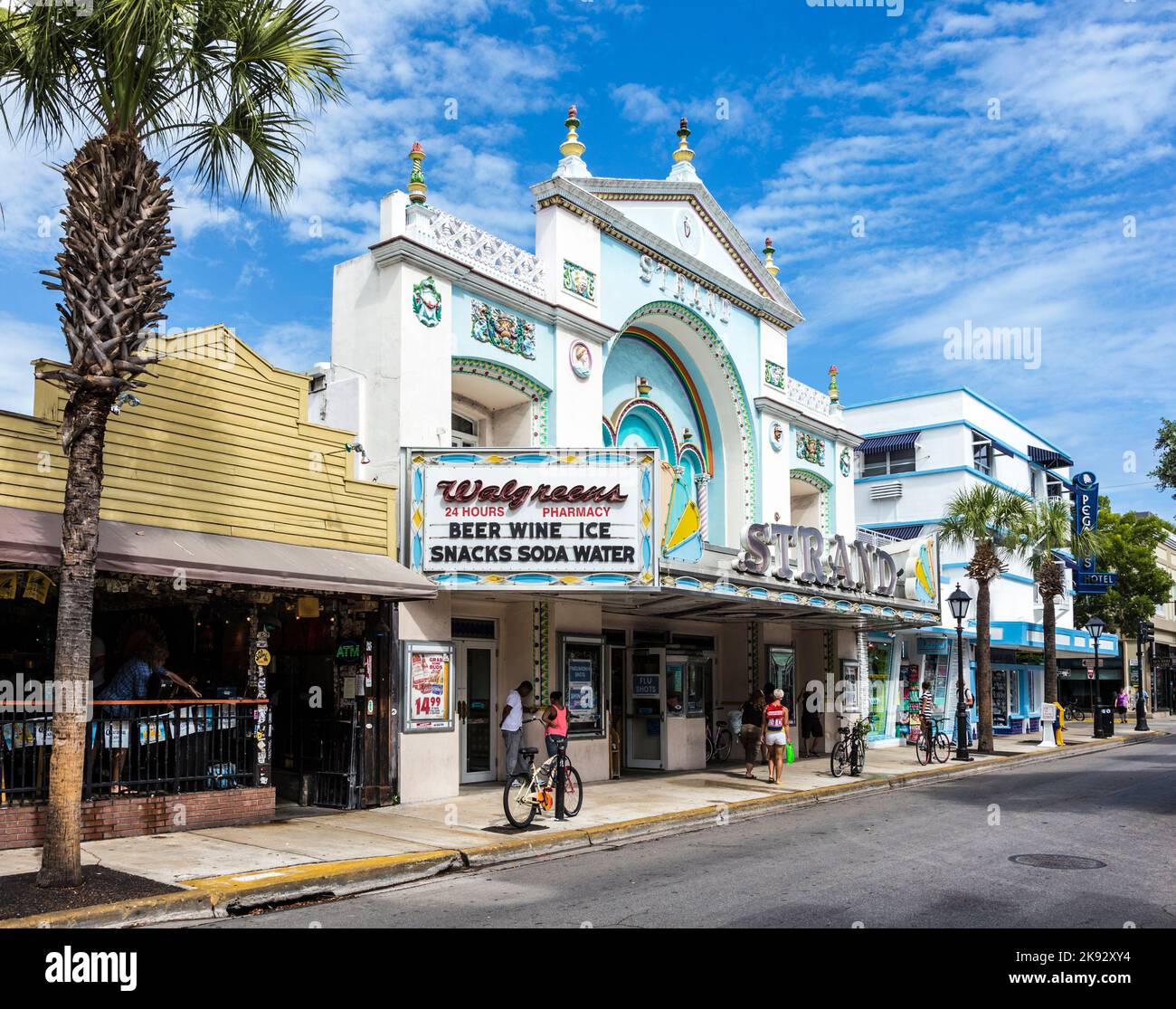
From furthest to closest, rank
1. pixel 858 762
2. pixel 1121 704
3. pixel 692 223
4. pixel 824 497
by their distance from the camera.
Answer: pixel 1121 704
pixel 824 497
pixel 692 223
pixel 858 762

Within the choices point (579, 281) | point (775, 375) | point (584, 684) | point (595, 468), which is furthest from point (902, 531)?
point (595, 468)

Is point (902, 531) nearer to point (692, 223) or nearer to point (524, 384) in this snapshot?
point (692, 223)

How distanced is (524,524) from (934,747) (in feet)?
47.5

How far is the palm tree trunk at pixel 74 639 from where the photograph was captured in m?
8.91

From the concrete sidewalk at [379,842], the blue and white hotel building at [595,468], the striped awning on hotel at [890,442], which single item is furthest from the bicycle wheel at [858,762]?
the striped awning on hotel at [890,442]

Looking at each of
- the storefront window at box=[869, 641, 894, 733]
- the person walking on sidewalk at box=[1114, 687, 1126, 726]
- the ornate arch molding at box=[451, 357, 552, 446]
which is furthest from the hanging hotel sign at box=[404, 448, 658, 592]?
the person walking on sidewalk at box=[1114, 687, 1126, 726]

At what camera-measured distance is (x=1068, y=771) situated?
23.8 metres

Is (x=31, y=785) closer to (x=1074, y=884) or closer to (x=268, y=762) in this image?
(x=268, y=762)

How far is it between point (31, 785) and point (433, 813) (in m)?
5.03

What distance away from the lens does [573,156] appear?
21.1 m

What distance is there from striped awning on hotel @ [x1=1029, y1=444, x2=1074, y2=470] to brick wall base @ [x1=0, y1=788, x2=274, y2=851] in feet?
132

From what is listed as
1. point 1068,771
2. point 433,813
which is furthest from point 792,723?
point 433,813

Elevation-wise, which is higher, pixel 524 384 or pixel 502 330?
pixel 502 330

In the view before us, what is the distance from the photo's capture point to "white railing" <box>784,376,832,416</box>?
26375 mm
